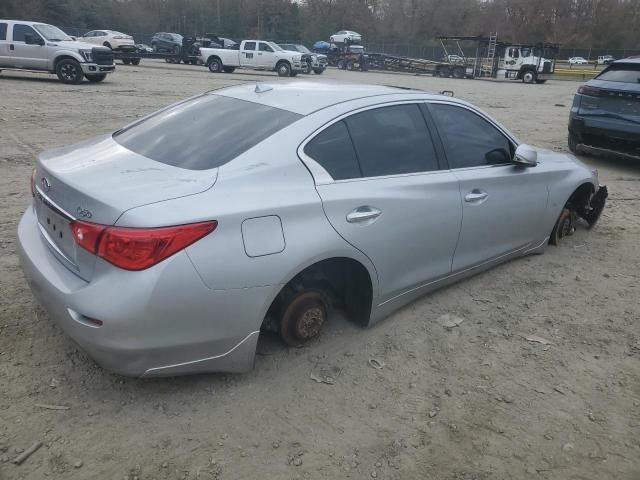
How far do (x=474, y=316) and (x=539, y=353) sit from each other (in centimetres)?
52

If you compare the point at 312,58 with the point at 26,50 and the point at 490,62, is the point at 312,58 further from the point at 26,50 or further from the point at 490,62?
the point at 26,50

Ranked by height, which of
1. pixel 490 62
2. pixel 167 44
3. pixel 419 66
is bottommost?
pixel 419 66

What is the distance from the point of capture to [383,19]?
7788 centimetres

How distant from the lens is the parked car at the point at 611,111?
7.58m

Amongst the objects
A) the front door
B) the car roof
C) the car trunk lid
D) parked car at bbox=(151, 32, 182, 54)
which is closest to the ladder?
the front door

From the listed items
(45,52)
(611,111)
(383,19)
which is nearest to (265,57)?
(45,52)

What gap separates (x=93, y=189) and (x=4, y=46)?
1672 cm

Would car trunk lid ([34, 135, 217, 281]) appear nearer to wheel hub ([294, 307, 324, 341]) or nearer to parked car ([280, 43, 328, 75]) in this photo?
wheel hub ([294, 307, 324, 341])

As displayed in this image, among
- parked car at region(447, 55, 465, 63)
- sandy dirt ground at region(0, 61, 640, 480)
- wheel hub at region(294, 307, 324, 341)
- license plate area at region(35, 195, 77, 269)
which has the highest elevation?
parked car at region(447, 55, 465, 63)

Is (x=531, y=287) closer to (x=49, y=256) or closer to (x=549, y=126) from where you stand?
(x=49, y=256)

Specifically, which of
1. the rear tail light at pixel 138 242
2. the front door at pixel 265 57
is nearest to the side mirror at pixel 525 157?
the rear tail light at pixel 138 242

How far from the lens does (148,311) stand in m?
2.24

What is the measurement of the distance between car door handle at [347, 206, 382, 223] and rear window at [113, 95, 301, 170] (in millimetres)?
630

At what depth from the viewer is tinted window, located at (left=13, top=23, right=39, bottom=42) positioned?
1541cm
